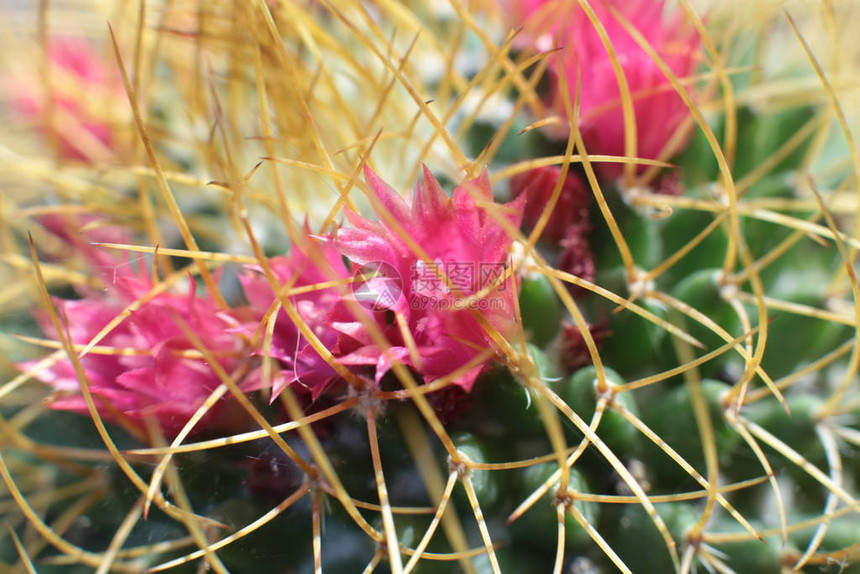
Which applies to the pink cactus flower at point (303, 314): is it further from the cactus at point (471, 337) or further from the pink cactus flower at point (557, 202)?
the pink cactus flower at point (557, 202)

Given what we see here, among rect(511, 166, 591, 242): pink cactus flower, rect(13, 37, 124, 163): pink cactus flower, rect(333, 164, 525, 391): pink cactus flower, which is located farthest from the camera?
rect(13, 37, 124, 163): pink cactus flower

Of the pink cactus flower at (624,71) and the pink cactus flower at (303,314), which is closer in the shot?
the pink cactus flower at (303,314)

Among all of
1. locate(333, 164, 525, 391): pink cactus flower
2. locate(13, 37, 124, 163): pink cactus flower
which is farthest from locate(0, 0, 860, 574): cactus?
locate(13, 37, 124, 163): pink cactus flower

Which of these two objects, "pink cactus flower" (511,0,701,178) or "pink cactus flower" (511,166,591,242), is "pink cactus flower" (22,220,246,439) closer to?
"pink cactus flower" (511,166,591,242)

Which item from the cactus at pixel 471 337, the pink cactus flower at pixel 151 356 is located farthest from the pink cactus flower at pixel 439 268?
the pink cactus flower at pixel 151 356

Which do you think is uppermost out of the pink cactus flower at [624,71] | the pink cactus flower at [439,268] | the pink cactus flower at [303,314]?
the pink cactus flower at [624,71]

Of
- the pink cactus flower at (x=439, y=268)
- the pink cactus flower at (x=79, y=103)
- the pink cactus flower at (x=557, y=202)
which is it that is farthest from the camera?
the pink cactus flower at (x=79, y=103)

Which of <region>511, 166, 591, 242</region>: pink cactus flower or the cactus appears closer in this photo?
the cactus

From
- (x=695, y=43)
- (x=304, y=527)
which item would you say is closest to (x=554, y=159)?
(x=695, y=43)
